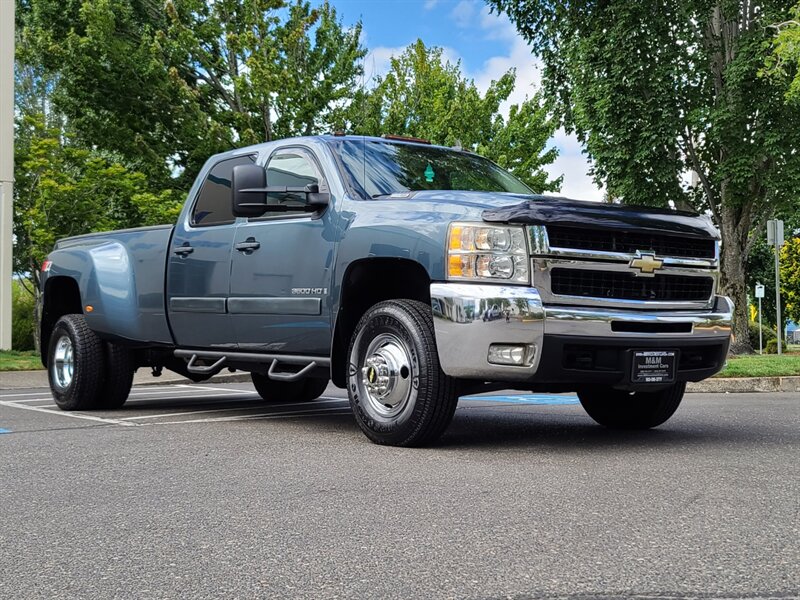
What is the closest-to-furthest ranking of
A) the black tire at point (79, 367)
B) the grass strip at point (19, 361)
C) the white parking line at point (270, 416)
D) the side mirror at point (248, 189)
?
the side mirror at point (248, 189)
the white parking line at point (270, 416)
the black tire at point (79, 367)
the grass strip at point (19, 361)

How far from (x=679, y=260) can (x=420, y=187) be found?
1.86 metres

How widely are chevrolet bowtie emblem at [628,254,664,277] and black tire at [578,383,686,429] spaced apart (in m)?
1.19

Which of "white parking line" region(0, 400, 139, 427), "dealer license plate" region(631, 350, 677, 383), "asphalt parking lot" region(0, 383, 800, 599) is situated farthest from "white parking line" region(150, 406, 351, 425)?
"dealer license plate" region(631, 350, 677, 383)

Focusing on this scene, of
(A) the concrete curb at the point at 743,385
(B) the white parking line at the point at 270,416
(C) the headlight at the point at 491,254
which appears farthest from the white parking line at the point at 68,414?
(A) the concrete curb at the point at 743,385

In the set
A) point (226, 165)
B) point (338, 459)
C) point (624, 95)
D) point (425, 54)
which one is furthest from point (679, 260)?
point (425, 54)

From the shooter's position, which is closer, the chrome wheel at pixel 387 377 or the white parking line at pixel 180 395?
the chrome wheel at pixel 387 377

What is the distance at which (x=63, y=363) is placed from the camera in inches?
371

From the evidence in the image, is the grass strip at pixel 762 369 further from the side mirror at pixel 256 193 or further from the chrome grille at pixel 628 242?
the side mirror at pixel 256 193

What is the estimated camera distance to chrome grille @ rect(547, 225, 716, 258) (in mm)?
6055

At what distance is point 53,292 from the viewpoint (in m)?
9.75

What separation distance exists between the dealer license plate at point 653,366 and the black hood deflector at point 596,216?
0.76m

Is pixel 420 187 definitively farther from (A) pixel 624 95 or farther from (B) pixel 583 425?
(A) pixel 624 95

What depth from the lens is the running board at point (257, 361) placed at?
7.10m

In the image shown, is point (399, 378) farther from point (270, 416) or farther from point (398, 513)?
point (270, 416)
